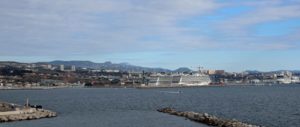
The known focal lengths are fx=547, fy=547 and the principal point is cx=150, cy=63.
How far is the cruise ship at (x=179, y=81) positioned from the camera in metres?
164

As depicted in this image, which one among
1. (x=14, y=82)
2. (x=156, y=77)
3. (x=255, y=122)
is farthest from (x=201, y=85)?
(x=255, y=122)

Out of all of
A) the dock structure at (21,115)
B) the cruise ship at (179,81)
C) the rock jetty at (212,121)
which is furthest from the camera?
the cruise ship at (179,81)

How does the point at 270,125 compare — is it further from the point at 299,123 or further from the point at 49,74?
the point at 49,74

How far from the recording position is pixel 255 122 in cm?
3762

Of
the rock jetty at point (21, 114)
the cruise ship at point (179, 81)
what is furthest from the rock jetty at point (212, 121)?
the cruise ship at point (179, 81)

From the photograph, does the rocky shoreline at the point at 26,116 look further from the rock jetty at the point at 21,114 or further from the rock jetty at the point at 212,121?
the rock jetty at the point at 212,121

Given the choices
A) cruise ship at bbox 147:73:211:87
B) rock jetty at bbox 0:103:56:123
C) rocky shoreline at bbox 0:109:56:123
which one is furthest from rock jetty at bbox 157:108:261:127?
cruise ship at bbox 147:73:211:87

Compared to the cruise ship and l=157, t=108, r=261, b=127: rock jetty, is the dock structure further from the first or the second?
the cruise ship

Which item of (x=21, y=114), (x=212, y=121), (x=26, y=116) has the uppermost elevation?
(x=21, y=114)

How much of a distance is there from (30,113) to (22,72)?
152 metres

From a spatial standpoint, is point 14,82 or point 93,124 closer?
point 93,124

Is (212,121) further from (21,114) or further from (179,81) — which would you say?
(179,81)

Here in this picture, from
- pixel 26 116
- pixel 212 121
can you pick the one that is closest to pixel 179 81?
pixel 26 116

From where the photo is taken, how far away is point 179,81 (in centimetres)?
16450
